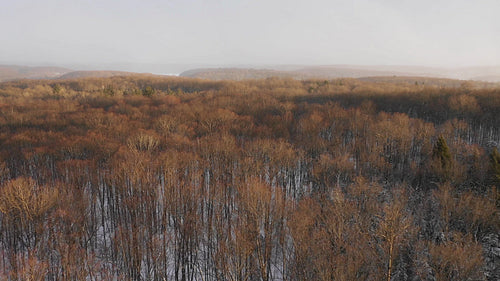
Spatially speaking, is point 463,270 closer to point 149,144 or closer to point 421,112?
point 149,144

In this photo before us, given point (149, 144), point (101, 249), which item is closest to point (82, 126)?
point (149, 144)

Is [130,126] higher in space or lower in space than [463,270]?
higher

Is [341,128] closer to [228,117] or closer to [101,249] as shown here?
[228,117]

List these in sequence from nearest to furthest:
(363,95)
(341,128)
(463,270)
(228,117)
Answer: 1. (463,270)
2. (341,128)
3. (228,117)
4. (363,95)

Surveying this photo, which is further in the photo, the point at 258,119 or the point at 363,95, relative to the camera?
the point at 363,95

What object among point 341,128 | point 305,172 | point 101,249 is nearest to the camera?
point 101,249

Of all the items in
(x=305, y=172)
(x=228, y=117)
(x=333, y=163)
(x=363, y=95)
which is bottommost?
(x=305, y=172)

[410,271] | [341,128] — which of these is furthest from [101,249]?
[341,128]
